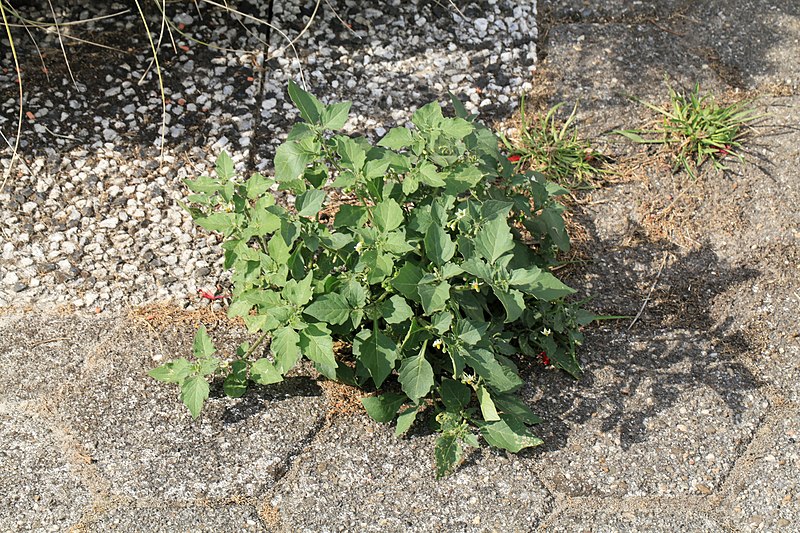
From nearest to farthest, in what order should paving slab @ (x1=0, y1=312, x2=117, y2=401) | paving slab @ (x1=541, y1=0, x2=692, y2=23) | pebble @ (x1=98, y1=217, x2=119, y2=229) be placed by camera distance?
paving slab @ (x1=0, y1=312, x2=117, y2=401) → pebble @ (x1=98, y1=217, x2=119, y2=229) → paving slab @ (x1=541, y1=0, x2=692, y2=23)

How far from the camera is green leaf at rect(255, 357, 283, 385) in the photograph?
235 cm

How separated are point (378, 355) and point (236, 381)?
1.37 feet

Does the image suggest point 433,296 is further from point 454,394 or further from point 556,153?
point 556,153

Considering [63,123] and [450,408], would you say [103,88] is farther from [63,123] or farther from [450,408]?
[450,408]

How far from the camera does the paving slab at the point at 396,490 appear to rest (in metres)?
2.20

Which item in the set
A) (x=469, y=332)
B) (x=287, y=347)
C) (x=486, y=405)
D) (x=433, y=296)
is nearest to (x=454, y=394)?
(x=486, y=405)

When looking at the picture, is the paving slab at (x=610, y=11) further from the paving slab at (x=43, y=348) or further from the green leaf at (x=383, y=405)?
the paving slab at (x=43, y=348)

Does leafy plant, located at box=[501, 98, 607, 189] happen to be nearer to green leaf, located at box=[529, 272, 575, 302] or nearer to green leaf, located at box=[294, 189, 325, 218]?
green leaf, located at box=[529, 272, 575, 302]

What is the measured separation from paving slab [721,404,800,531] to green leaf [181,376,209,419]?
1316mm

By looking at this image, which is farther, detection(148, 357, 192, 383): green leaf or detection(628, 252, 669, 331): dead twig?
detection(628, 252, 669, 331): dead twig

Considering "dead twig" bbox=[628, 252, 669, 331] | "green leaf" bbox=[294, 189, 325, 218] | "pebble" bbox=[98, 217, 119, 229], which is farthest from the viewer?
"pebble" bbox=[98, 217, 119, 229]

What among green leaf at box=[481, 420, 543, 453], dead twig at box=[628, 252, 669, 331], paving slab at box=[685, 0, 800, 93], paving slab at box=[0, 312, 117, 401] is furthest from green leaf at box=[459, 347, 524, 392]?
paving slab at box=[685, 0, 800, 93]

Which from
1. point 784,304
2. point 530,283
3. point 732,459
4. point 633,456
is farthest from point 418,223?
point 784,304

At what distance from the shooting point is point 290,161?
223 centimetres
